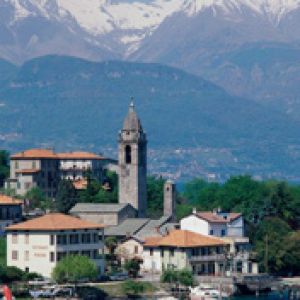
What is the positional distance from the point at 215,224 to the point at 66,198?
640 inches

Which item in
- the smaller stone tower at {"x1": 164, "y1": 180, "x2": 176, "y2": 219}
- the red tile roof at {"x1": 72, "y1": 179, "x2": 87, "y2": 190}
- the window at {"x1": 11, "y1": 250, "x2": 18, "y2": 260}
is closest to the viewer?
the window at {"x1": 11, "y1": 250, "x2": 18, "y2": 260}

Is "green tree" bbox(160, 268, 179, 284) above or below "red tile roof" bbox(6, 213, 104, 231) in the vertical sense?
below

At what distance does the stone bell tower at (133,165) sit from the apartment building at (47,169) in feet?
40.0

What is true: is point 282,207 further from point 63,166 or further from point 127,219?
point 63,166

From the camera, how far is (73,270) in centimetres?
8794

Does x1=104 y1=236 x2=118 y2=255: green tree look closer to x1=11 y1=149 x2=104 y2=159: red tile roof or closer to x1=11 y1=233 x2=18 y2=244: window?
x1=11 y1=233 x2=18 y2=244: window

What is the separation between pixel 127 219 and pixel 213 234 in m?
8.38

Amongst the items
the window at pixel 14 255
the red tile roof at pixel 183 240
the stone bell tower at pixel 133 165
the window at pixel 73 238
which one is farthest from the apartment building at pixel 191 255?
the stone bell tower at pixel 133 165

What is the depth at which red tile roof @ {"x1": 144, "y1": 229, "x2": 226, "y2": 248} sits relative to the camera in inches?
3807

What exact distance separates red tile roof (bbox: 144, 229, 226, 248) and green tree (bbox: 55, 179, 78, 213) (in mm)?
16138

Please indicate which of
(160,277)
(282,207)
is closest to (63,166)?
(282,207)

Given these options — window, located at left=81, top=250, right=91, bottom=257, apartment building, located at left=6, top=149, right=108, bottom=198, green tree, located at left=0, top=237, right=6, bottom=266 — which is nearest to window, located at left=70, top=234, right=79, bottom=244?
window, located at left=81, top=250, right=91, bottom=257

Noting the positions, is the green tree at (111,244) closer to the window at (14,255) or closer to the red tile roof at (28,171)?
the window at (14,255)

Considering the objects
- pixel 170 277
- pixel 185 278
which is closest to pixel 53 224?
pixel 170 277
